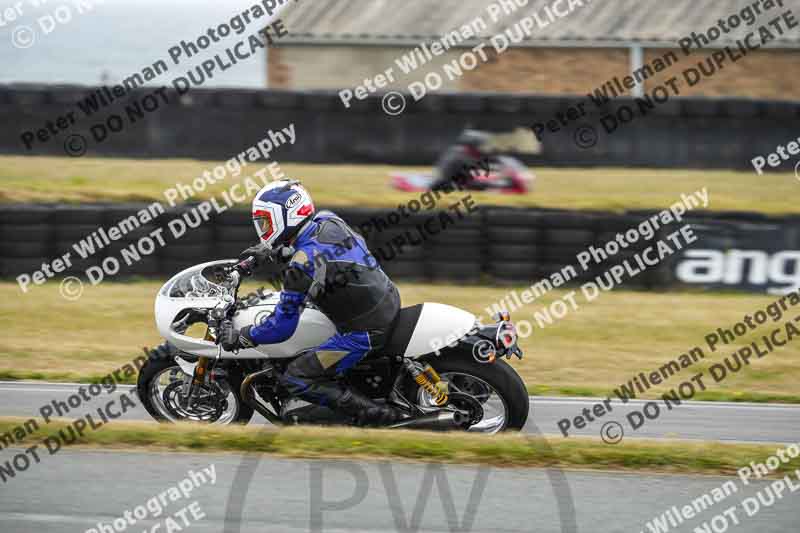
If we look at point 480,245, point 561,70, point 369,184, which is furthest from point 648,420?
point 561,70

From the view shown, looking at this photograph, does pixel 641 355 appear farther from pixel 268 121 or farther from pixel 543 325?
pixel 268 121

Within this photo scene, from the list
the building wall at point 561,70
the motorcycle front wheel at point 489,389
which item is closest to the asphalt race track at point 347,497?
the motorcycle front wheel at point 489,389

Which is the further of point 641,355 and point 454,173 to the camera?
point 454,173

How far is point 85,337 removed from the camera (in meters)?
10.6

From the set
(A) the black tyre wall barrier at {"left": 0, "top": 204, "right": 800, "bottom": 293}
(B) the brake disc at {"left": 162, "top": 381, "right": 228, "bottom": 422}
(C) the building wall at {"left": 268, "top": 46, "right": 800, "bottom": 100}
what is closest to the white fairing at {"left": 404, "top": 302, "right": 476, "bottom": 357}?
(B) the brake disc at {"left": 162, "top": 381, "right": 228, "bottom": 422}

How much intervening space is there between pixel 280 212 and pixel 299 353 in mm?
980

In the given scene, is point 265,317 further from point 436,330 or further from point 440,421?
point 440,421

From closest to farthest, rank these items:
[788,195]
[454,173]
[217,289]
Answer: [217,289]
[454,173]
[788,195]

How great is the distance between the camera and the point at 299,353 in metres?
6.79

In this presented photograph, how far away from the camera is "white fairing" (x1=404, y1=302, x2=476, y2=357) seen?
655 centimetres

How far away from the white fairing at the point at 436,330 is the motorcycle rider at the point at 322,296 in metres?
0.18

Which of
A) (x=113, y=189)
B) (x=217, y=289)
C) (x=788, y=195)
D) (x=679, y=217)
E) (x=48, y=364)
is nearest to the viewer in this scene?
(x=217, y=289)

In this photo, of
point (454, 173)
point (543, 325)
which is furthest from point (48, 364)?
point (454, 173)

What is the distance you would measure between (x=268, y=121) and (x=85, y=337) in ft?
26.6
